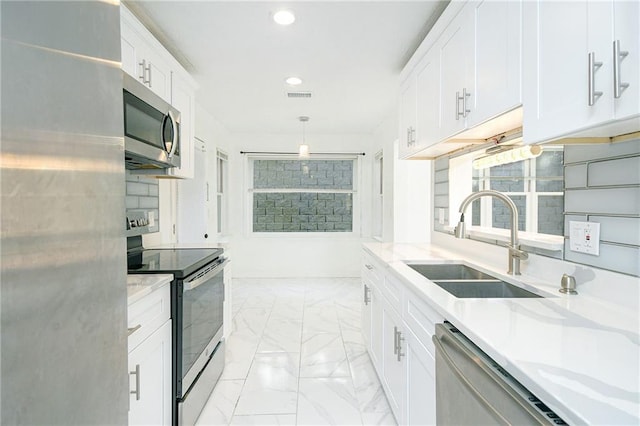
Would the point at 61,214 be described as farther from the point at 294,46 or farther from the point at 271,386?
the point at 294,46

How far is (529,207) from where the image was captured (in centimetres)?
185

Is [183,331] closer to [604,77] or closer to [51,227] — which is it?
[51,227]

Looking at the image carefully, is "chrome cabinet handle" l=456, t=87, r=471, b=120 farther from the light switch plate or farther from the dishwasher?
the dishwasher

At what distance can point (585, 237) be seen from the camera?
1.28 metres

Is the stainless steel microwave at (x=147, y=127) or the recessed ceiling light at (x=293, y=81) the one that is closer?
the stainless steel microwave at (x=147, y=127)

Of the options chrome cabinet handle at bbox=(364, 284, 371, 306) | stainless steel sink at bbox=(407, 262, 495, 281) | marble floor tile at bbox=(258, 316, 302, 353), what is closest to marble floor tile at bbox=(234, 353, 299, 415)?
marble floor tile at bbox=(258, 316, 302, 353)

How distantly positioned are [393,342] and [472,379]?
1.05 m

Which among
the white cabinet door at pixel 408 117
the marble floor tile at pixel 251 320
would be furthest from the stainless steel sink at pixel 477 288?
the marble floor tile at pixel 251 320

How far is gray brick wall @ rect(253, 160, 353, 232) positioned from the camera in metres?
5.86

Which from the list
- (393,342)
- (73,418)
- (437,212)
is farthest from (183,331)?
(437,212)

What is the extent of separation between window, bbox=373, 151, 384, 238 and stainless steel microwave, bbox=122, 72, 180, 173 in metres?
3.50

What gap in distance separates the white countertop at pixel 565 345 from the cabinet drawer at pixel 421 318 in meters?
0.06

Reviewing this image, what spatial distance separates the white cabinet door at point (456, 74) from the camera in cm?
164

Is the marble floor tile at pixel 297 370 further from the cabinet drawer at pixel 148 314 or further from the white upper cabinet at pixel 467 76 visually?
the white upper cabinet at pixel 467 76
